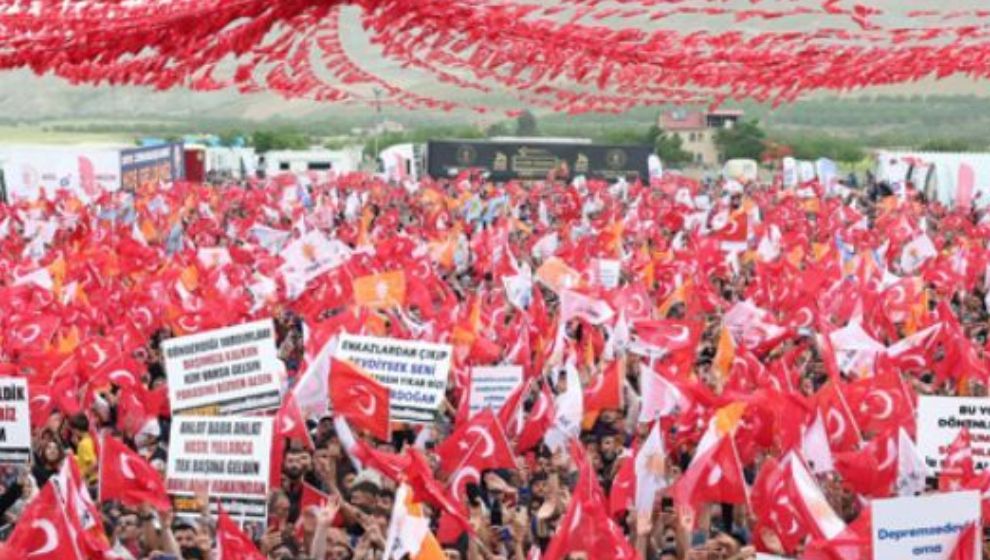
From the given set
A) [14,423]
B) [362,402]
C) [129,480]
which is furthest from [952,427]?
[14,423]

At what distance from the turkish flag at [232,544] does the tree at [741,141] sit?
75990 millimetres

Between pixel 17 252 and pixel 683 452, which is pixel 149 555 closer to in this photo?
pixel 683 452

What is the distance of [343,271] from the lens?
859 inches

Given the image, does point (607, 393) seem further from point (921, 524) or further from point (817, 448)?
point (921, 524)

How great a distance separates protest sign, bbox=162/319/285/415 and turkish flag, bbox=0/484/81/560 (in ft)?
14.3

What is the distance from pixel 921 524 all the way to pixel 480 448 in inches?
142

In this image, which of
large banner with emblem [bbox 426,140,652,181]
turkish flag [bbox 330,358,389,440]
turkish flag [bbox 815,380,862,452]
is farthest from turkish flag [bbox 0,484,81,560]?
large banner with emblem [bbox 426,140,652,181]

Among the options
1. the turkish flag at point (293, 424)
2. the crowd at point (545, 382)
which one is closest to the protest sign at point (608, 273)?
the crowd at point (545, 382)

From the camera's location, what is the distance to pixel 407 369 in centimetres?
1425

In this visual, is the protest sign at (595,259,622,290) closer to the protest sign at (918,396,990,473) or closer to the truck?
the protest sign at (918,396,990,473)

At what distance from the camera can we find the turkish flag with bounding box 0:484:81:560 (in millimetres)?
9477

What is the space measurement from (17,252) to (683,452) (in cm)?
1748

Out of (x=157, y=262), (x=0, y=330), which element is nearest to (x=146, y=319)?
(x=0, y=330)

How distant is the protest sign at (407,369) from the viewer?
14.1 meters
